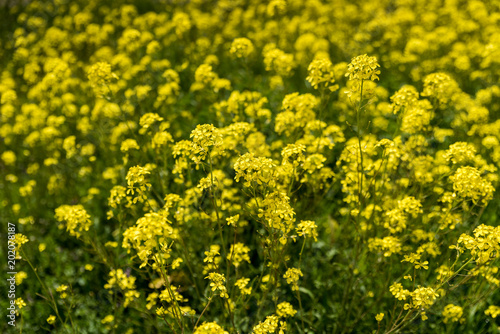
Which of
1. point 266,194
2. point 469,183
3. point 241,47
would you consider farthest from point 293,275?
point 241,47

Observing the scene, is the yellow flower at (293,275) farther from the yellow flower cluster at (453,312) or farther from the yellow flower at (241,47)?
the yellow flower at (241,47)

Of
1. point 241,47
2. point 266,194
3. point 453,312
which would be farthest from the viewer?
point 241,47

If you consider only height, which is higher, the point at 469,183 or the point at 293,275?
the point at 469,183

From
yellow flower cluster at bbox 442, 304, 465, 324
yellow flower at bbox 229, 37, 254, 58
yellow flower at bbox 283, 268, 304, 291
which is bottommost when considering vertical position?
yellow flower cluster at bbox 442, 304, 465, 324

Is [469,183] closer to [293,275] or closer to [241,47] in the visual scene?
[293,275]

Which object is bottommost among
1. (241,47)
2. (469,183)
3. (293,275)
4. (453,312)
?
(453,312)

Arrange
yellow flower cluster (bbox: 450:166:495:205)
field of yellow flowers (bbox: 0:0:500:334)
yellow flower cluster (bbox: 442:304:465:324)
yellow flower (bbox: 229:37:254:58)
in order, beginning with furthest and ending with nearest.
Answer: yellow flower (bbox: 229:37:254:58), yellow flower cluster (bbox: 442:304:465:324), field of yellow flowers (bbox: 0:0:500:334), yellow flower cluster (bbox: 450:166:495:205)

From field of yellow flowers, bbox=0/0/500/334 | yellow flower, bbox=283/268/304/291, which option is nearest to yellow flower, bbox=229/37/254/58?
field of yellow flowers, bbox=0/0/500/334

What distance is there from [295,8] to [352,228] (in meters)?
8.13

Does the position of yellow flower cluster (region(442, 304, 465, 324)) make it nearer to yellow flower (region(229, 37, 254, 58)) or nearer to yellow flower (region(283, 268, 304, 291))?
yellow flower (region(283, 268, 304, 291))

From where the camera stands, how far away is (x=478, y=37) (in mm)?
8789

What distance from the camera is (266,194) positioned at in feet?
9.56

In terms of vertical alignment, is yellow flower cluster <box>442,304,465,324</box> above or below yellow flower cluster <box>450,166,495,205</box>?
below

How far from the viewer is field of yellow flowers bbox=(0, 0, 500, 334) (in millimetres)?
3148
